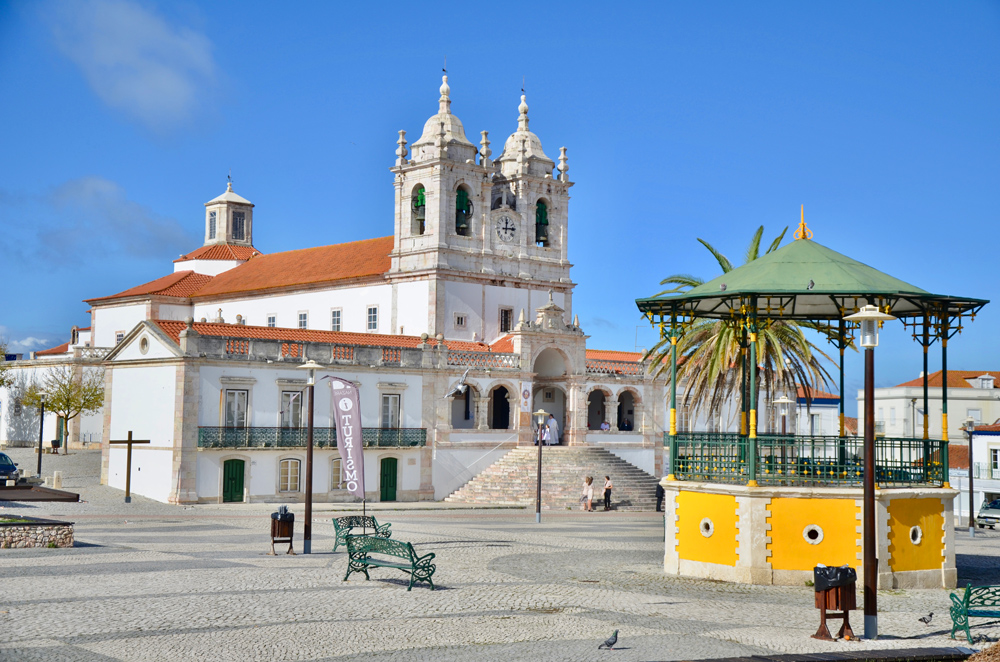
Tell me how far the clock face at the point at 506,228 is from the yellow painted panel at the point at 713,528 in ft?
126

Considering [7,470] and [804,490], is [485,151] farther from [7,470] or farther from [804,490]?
[804,490]

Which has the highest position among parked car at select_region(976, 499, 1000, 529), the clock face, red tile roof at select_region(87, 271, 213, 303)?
the clock face

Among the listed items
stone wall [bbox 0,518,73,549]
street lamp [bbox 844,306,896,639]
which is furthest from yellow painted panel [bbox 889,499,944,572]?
stone wall [bbox 0,518,73,549]

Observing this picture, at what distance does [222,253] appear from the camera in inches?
2938

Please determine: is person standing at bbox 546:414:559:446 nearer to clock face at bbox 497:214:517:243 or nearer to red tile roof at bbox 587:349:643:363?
red tile roof at bbox 587:349:643:363

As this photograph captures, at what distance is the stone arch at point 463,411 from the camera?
50.2 metres

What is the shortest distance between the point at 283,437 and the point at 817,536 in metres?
25.4

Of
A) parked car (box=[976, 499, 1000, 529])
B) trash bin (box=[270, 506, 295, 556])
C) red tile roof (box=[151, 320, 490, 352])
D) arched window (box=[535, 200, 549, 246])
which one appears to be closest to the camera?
trash bin (box=[270, 506, 295, 556])

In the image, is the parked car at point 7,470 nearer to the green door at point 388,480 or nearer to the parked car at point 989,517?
the green door at point 388,480

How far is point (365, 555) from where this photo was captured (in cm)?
1838

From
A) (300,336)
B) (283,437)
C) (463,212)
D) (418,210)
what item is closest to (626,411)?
(463,212)

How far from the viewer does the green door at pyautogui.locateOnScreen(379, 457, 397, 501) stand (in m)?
A: 43.9

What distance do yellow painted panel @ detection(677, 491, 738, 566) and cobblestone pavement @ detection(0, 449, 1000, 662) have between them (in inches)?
23.5

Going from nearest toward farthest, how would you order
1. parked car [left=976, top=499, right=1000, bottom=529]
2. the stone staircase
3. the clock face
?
parked car [left=976, top=499, right=1000, bottom=529]
the stone staircase
the clock face
